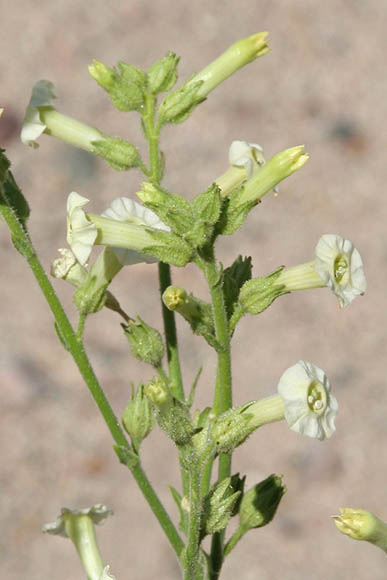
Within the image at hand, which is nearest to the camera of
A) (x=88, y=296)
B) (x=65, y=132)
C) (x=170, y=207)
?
(x=170, y=207)

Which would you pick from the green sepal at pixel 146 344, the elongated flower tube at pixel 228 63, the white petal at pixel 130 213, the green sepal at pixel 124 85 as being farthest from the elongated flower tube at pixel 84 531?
the elongated flower tube at pixel 228 63

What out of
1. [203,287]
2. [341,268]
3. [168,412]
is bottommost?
[168,412]

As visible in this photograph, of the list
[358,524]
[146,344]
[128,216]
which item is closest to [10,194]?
[128,216]

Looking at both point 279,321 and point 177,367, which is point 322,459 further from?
point 177,367

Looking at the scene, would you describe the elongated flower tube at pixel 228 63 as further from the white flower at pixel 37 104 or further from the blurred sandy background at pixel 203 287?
the blurred sandy background at pixel 203 287

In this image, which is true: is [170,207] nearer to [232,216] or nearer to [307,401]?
[232,216]

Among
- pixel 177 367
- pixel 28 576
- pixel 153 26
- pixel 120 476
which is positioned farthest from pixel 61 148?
pixel 177 367
